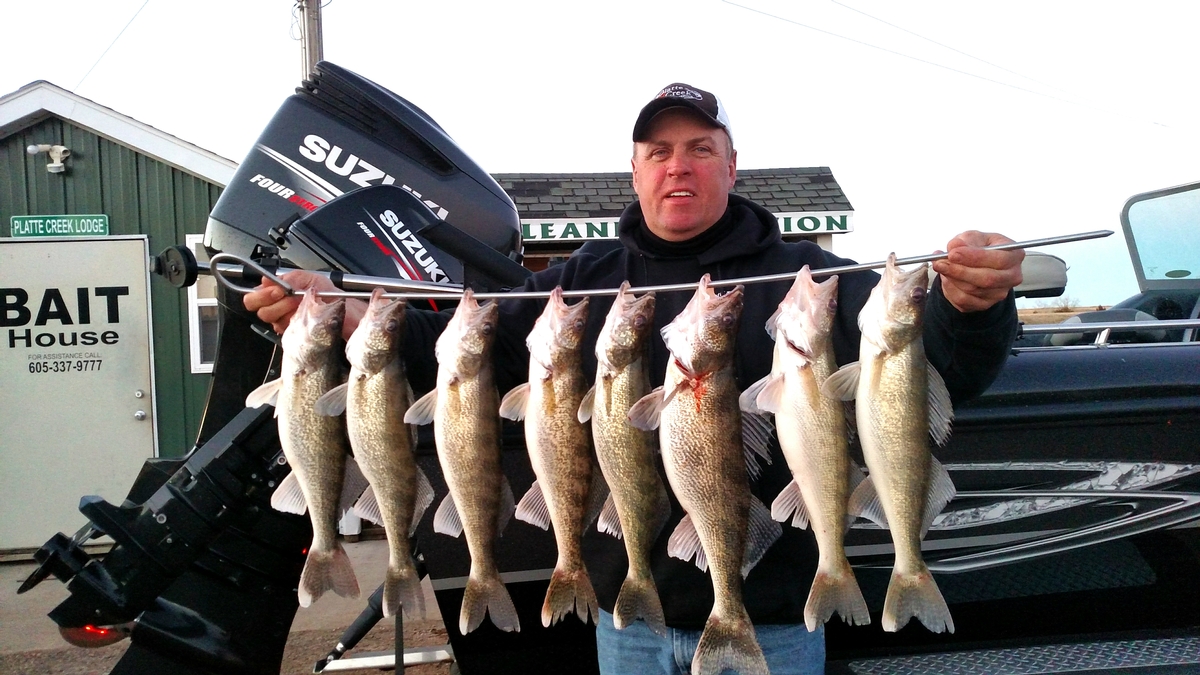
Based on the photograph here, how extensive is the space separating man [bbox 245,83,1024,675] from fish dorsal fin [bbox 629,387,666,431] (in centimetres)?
37

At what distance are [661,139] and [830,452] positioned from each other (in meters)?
1.06

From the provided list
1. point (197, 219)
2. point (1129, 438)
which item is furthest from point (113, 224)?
point (1129, 438)

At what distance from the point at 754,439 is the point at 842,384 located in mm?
326

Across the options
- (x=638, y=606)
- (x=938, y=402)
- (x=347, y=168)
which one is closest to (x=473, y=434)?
(x=638, y=606)

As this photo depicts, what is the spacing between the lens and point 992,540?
3236mm

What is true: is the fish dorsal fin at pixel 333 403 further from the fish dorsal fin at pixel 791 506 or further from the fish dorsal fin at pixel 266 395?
the fish dorsal fin at pixel 791 506

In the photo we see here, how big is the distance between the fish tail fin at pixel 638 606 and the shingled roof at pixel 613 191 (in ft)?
22.5

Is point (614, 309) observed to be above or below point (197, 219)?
below

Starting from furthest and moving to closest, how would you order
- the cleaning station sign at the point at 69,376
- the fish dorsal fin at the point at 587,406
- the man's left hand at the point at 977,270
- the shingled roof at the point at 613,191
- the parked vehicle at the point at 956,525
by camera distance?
the shingled roof at the point at 613,191, the cleaning station sign at the point at 69,376, the parked vehicle at the point at 956,525, the fish dorsal fin at the point at 587,406, the man's left hand at the point at 977,270

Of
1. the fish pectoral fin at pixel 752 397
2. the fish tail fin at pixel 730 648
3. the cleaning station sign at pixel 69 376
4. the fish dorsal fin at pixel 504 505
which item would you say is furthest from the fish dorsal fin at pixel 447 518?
the cleaning station sign at pixel 69 376

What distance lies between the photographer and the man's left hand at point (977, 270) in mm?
2020

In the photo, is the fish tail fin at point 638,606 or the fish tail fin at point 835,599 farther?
the fish tail fin at point 638,606

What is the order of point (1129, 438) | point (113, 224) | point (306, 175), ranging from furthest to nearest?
point (113, 224) < point (306, 175) < point (1129, 438)

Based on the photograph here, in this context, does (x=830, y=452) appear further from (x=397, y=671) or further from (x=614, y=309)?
(x=397, y=671)
